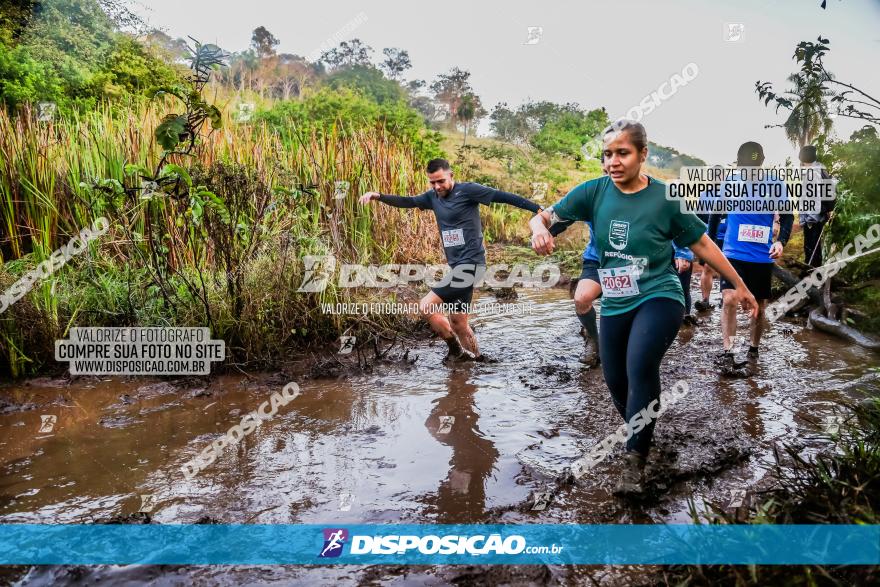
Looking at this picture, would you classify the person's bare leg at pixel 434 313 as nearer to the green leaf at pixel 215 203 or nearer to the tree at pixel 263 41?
the green leaf at pixel 215 203

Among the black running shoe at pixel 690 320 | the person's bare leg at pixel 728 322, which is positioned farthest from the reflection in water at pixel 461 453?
the black running shoe at pixel 690 320

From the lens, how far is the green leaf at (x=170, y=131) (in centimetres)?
500

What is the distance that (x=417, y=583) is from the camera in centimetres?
267

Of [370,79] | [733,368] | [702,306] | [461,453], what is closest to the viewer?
[461,453]

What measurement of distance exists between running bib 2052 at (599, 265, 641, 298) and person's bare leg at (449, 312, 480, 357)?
2.67m

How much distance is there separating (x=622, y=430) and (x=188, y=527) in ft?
9.14

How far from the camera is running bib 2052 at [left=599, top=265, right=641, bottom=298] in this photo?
327 cm

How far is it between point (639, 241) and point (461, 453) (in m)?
1.86

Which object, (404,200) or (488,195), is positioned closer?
(488,195)

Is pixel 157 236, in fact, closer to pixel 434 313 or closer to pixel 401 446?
pixel 434 313

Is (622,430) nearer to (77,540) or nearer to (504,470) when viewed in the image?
(504,470)

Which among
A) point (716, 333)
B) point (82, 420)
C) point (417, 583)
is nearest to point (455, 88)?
point (716, 333)

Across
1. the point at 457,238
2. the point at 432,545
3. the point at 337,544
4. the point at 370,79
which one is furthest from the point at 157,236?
the point at 370,79

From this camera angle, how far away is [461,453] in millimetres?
4055
